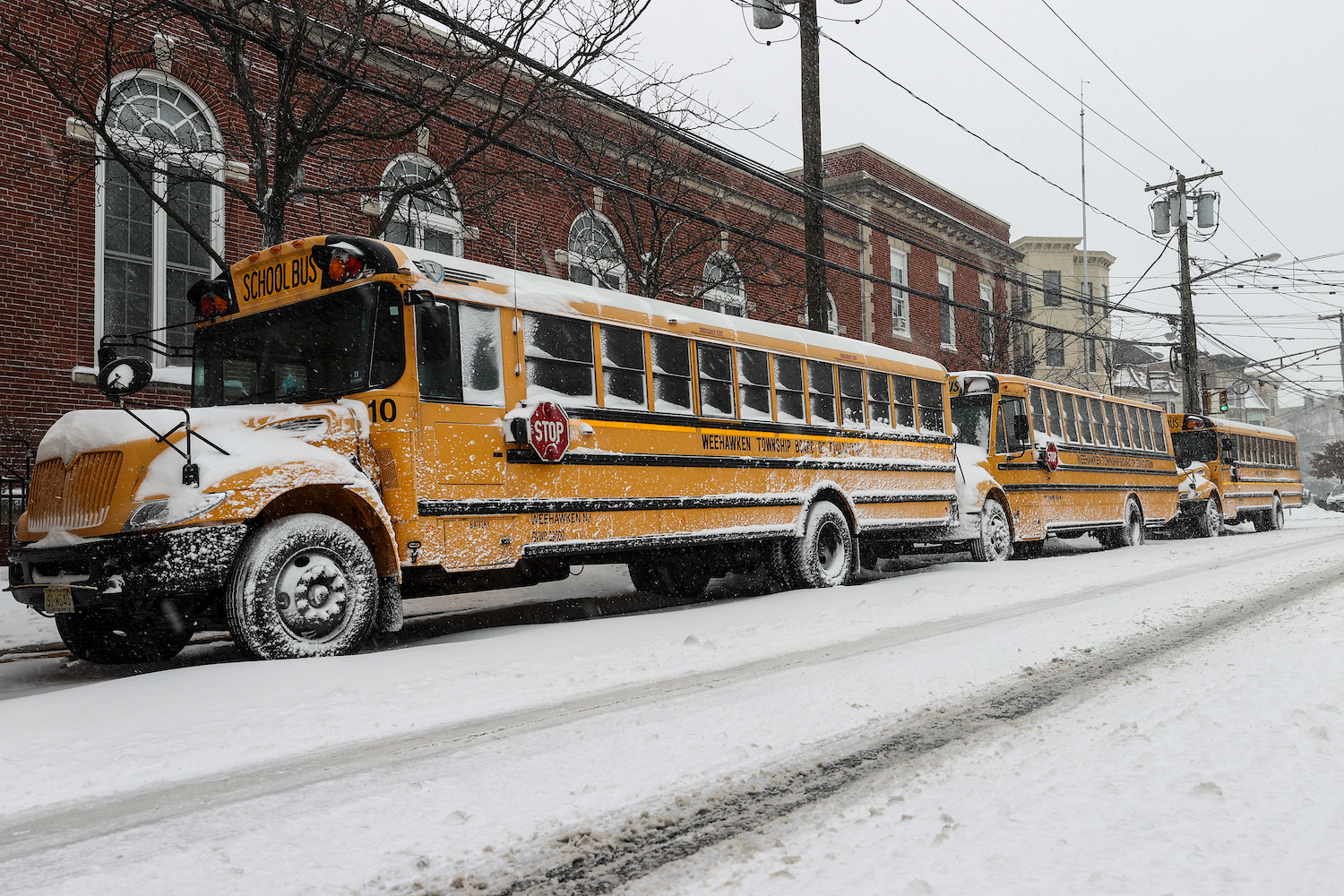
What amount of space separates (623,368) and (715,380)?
134 centimetres

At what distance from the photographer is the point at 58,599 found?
6.00 meters

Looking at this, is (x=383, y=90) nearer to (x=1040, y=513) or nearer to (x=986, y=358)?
Answer: (x=1040, y=513)

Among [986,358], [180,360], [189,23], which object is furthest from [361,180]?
[986,358]

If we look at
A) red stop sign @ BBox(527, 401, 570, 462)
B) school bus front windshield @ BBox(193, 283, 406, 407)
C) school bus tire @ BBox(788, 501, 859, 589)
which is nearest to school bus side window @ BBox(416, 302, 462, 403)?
school bus front windshield @ BBox(193, 283, 406, 407)

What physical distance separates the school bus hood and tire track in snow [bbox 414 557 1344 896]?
3911 mm

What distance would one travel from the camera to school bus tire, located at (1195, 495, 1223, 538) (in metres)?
23.2

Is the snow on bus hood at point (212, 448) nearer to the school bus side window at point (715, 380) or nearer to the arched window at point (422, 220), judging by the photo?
the school bus side window at point (715, 380)

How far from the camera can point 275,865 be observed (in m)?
2.77

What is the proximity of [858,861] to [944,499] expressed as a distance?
1082 cm

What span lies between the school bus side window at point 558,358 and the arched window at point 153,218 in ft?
23.2

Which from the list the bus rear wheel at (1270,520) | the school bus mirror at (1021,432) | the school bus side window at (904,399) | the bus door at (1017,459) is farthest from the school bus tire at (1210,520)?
the school bus side window at (904,399)

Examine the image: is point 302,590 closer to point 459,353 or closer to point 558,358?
point 459,353

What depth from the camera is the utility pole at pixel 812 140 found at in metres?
14.8

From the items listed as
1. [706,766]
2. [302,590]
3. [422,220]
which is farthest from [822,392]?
[422,220]
